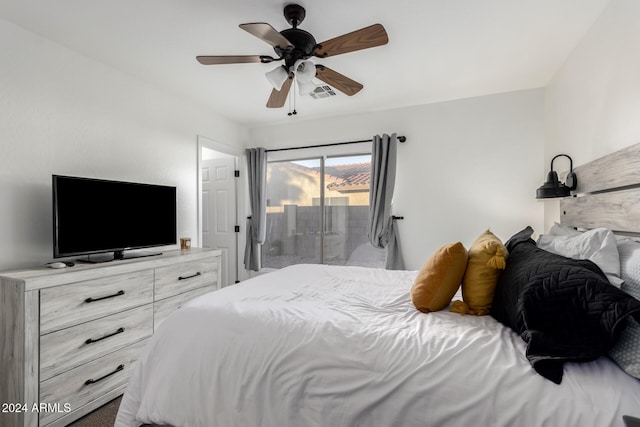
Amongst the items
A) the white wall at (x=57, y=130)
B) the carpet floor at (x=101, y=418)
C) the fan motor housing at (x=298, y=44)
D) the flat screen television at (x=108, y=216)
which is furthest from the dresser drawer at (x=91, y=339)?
the fan motor housing at (x=298, y=44)

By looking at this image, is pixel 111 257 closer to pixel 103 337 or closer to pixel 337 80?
pixel 103 337

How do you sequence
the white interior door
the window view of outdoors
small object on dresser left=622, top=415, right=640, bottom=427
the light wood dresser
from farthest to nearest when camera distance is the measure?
the white interior door
the window view of outdoors
the light wood dresser
small object on dresser left=622, top=415, right=640, bottom=427

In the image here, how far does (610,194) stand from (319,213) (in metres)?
2.85

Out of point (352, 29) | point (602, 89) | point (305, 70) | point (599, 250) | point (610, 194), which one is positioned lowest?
point (599, 250)

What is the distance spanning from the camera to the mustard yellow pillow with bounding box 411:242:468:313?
4.62 feet

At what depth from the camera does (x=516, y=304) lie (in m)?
1.12

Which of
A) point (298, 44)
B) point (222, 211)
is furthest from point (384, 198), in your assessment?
point (222, 211)

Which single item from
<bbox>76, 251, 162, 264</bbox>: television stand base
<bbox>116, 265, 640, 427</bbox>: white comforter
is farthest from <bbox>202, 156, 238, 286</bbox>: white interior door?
<bbox>116, 265, 640, 427</bbox>: white comforter

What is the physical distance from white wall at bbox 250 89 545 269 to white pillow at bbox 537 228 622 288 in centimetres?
175

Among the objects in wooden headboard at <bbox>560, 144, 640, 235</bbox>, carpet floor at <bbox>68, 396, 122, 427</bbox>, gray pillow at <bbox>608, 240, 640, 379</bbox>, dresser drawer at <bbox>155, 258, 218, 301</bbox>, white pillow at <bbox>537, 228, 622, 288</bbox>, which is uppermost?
wooden headboard at <bbox>560, 144, 640, 235</bbox>

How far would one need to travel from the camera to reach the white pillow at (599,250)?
3.67ft

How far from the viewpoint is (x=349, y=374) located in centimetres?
103

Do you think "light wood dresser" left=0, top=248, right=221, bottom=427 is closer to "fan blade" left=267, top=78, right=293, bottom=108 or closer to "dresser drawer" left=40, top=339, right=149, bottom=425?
"dresser drawer" left=40, top=339, right=149, bottom=425

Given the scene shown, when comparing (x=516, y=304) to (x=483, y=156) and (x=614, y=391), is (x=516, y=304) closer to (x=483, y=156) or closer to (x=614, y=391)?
(x=614, y=391)
